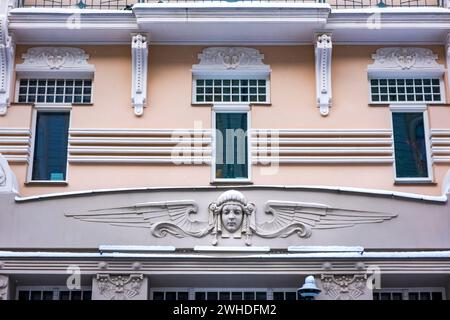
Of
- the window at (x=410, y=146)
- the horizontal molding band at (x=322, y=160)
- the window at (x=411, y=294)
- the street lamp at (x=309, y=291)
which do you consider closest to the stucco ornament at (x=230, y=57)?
the horizontal molding band at (x=322, y=160)

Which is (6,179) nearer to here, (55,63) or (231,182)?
(55,63)

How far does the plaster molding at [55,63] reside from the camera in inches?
668

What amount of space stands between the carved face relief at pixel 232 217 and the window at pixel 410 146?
125 inches

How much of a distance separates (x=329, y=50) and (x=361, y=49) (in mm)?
936

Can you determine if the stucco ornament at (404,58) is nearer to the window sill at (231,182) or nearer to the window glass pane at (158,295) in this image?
the window sill at (231,182)

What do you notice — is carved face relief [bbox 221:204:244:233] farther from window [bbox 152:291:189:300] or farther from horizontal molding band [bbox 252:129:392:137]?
horizontal molding band [bbox 252:129:392:137]

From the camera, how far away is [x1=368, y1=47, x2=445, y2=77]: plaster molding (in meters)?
17.0

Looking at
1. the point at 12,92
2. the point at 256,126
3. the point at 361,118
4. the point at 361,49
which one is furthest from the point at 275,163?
the point at 12,92

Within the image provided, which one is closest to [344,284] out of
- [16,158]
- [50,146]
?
[50,146]

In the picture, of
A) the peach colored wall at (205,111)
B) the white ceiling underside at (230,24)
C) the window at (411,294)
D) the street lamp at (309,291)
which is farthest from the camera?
the white ceiling underside at (230,24)

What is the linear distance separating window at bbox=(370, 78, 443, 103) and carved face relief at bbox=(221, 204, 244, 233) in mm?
3712

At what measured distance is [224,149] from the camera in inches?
651

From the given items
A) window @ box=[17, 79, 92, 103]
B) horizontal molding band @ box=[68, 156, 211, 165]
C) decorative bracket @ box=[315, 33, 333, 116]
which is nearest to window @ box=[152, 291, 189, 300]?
horizontal molding band @ box=[68, 156, 211, 165]
